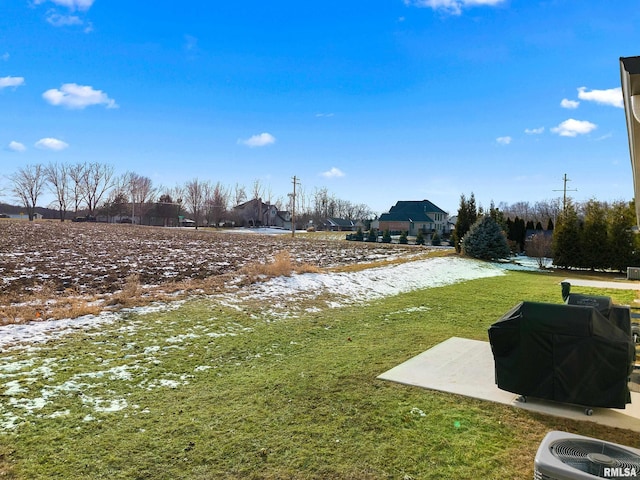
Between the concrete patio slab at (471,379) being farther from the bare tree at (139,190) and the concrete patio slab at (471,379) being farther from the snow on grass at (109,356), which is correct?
the bare tree at (139,190)

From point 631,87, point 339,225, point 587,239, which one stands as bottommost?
point 587,239

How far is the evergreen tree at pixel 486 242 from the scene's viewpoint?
23344 millimetres

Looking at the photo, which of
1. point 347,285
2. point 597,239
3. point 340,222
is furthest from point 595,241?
point 340,222

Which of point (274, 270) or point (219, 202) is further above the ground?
point (219, 202)

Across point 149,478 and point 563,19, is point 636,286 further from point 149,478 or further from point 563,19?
point 149,478

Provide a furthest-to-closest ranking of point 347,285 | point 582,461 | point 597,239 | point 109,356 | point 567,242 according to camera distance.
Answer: point 567,242 → point 597,239 → point 347,285 → point 109,356 → point 582,461

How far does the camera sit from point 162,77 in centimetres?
1672

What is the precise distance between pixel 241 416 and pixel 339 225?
80888mm

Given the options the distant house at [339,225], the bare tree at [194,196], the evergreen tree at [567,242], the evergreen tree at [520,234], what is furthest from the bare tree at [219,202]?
the evergreen tree at [567,242]

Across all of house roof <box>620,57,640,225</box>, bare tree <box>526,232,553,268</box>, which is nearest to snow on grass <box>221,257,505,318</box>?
house roof <box>620,57,640,225</box>

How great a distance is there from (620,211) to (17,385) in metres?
25.8

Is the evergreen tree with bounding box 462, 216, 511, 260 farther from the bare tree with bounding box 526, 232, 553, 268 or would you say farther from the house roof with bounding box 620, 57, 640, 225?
the house roof with bounding box 620, 57, 640, 225

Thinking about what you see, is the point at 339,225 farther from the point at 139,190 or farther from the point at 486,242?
the point at 486,242

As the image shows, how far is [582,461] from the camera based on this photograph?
2.13 metres
